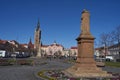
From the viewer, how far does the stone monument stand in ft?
62.7

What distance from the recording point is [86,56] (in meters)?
19.9

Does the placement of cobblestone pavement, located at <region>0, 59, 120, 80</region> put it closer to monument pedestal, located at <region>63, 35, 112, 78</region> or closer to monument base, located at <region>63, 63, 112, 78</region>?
monument base, located at <region>63, 63, 112, 78</region>

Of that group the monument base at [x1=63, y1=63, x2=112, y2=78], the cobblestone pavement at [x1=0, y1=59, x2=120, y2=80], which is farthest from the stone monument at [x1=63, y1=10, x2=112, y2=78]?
the cobblestone pavement at [x1=0, y1=59, x2=120, y2=80]

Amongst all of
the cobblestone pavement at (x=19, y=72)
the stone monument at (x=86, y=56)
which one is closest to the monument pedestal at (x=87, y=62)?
the stone monument at (x=86, y=56)

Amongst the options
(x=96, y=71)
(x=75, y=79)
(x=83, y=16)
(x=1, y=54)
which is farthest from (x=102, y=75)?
(x=1, y=54)

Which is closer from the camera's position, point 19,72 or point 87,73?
point 87,73

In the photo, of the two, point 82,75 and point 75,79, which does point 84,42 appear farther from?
point 75,79

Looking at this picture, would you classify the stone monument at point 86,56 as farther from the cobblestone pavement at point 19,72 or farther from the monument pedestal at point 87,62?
the cobblestone pavement at point 19,72

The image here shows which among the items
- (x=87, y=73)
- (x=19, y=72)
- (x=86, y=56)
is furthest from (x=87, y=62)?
(x=19, y=72)

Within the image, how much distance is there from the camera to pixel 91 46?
20172 millimetres

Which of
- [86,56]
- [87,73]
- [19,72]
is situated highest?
[86,56]

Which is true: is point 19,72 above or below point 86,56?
below

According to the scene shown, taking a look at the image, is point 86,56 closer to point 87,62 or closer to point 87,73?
point 87,62

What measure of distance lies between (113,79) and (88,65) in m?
3.21
